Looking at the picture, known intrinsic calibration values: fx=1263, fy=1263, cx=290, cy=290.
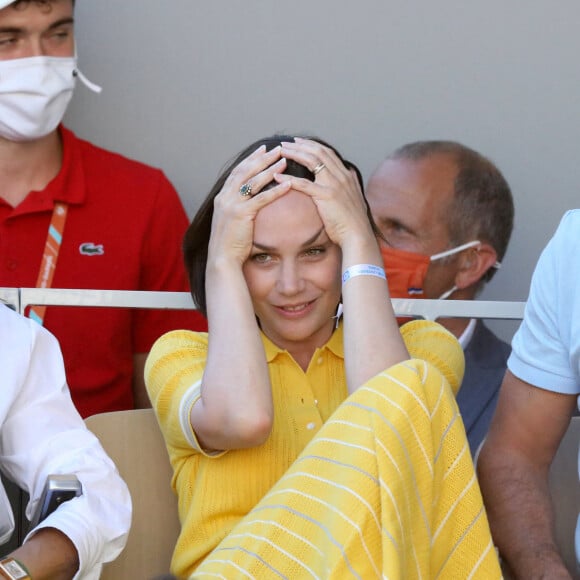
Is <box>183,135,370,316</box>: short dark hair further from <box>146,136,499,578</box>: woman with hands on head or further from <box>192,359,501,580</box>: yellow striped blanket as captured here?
<box>192,359,501,580</box>: yellow striped blanket

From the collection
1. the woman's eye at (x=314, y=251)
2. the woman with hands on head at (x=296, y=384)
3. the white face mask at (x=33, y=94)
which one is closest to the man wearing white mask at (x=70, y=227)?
the white face mask at (x=33, y=94)

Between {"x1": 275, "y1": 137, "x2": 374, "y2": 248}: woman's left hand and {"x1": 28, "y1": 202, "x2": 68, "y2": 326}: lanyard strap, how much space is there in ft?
4.18

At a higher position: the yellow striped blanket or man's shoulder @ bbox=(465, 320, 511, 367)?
the yellow striped blanket

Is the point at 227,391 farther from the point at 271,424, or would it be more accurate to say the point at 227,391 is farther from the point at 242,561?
the point at 242,561

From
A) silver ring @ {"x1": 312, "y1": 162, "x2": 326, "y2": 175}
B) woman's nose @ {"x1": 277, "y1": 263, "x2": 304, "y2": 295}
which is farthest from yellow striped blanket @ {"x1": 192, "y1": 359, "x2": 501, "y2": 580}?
silver ring @ {"x1": 312, "y1": 162, "x2": 326, "y2": 175}

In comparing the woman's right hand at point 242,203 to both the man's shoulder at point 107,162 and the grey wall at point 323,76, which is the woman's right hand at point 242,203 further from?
the grey wall at point 323,76

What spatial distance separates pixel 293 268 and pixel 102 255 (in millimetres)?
1422

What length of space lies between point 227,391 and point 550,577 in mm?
757

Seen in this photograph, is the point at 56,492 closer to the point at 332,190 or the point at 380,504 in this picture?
the point at 380,504

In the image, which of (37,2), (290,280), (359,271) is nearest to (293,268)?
(290,280)

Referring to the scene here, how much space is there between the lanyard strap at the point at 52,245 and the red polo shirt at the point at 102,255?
2 cm

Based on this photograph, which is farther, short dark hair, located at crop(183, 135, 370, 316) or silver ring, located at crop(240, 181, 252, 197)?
short dark hair, located at crop(183, 135, 370, 316)

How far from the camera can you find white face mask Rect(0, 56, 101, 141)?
12.9ft

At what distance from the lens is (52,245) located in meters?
3.99
